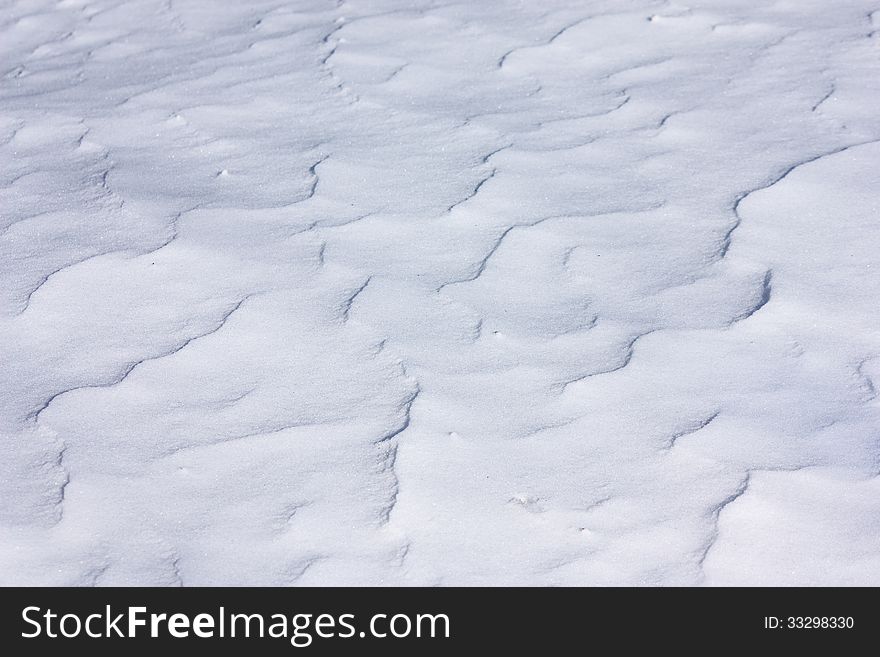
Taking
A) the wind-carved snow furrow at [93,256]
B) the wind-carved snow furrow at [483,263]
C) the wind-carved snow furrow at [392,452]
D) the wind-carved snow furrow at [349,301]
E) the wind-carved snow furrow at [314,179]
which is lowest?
the wind-carved snow furrow at [483,263]

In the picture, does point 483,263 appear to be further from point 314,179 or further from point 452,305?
point 314,179

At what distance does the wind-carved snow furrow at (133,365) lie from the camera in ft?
5.71

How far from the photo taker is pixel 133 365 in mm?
1826

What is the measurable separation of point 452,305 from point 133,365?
0.55 metres

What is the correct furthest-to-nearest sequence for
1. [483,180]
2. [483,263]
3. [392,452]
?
1. [483,180]
2. [483,263]
3. [392,452]

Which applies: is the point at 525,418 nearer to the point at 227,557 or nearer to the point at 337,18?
the point at 227,557

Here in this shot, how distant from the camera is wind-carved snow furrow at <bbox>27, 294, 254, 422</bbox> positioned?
5.71 feet

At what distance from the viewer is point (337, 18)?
312 centimetres

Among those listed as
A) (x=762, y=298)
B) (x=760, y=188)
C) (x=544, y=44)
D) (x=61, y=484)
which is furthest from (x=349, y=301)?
(x=544, y=44)

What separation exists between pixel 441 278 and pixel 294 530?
66 centimetres

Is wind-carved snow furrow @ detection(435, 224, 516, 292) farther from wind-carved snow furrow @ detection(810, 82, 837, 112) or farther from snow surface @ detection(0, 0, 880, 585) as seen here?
wind-carved snow furrow @ detection(810, 82, 837, 112)

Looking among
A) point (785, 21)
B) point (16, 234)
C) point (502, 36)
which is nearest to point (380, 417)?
point (16, 234)

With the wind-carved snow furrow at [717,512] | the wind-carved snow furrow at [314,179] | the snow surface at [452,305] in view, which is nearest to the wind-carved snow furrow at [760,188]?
the snow surface at [452,305]

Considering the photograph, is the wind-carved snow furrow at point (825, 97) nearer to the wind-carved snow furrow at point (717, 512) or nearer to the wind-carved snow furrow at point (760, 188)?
the wind-carved snow furrow at point (760, 188)
